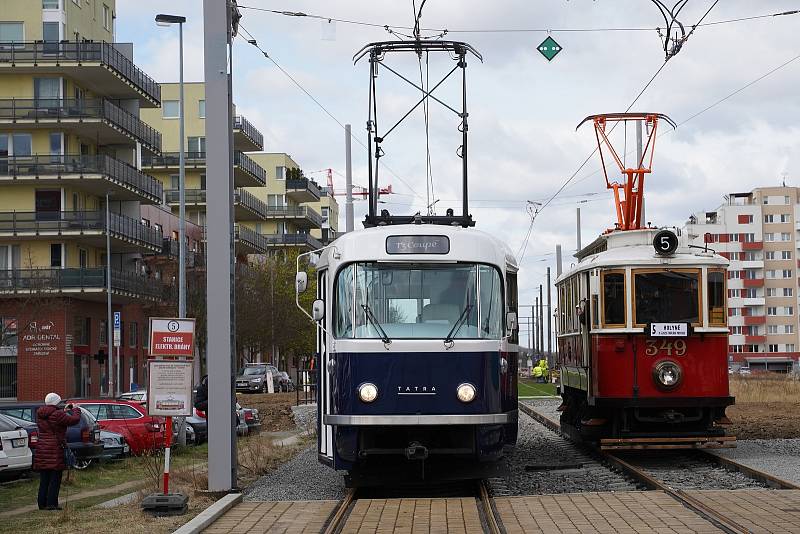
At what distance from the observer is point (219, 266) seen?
16.9m

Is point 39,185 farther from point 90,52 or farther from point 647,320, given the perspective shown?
point 647,320

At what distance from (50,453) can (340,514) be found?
534 cm

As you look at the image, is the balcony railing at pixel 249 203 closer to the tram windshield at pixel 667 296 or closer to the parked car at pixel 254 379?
the parked car at pixel 254 379

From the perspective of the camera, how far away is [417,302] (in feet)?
51.6

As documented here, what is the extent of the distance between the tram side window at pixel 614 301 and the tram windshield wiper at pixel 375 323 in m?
5.37

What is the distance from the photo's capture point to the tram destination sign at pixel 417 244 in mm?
15875

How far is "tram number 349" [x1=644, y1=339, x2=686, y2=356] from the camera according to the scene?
19578 mm

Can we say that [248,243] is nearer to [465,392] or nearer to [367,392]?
[367,392]

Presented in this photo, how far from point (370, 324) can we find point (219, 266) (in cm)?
243

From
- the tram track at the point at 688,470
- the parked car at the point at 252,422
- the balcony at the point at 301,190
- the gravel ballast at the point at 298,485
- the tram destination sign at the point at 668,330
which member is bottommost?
the parked car at the point at 252,422

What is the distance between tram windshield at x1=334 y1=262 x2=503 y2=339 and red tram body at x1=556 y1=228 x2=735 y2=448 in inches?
172

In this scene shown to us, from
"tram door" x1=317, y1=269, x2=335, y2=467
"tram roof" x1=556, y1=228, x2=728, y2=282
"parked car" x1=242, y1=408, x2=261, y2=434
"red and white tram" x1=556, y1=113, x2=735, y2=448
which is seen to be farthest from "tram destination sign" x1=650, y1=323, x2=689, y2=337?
"parked car" x1=242, y1=408, x2=261, y2=434

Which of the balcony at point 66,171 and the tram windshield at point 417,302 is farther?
the balcony at point 66,171

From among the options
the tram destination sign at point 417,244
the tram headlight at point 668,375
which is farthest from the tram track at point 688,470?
the tram destination sign at point 417,244
